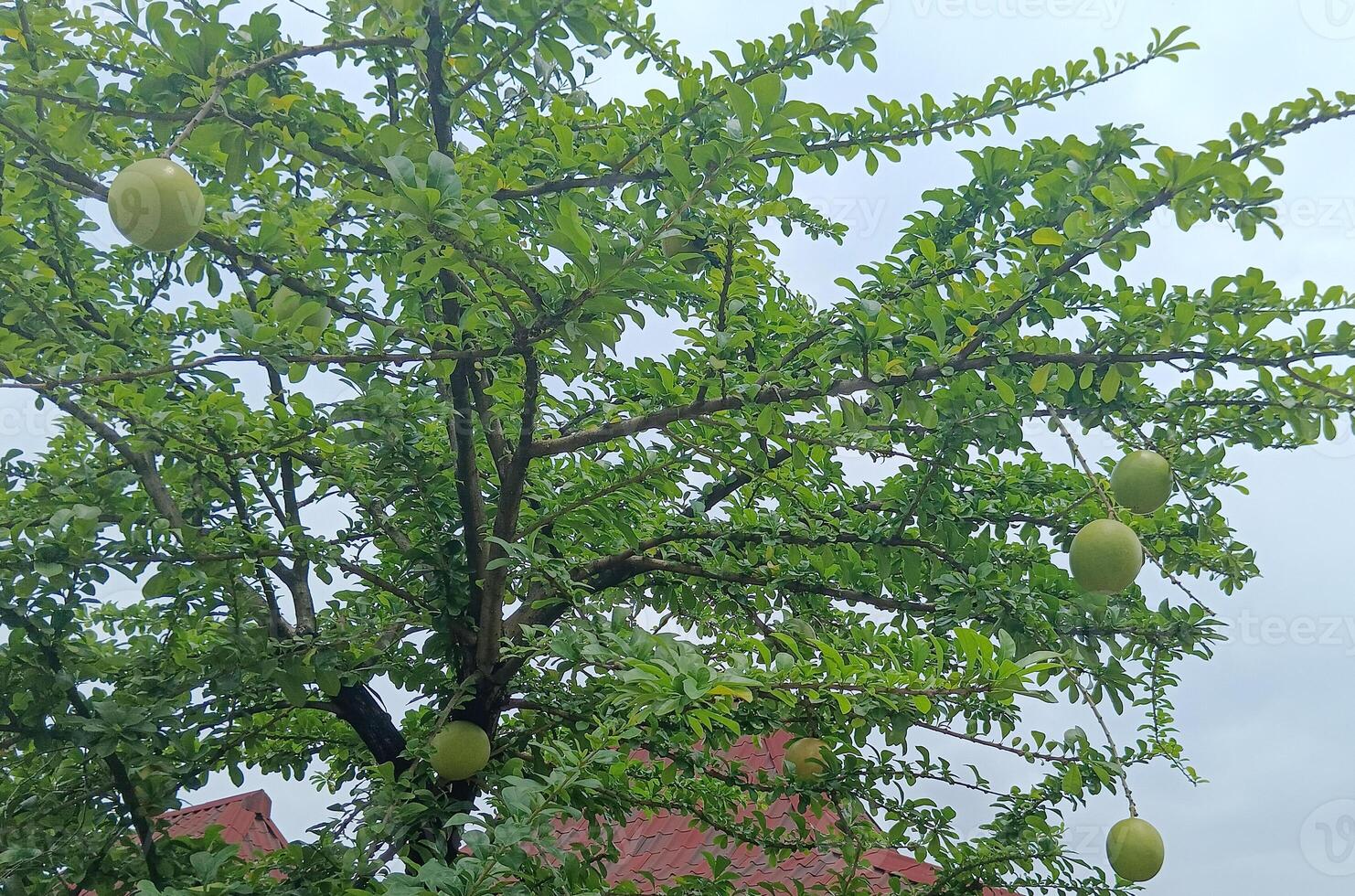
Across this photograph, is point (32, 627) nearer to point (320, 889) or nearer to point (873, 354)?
point (320, 889)

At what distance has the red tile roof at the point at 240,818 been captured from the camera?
5.69 metres

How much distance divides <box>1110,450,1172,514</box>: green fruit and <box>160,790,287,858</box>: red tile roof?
16.4 feet

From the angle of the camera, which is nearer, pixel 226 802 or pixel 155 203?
pixel 155 203

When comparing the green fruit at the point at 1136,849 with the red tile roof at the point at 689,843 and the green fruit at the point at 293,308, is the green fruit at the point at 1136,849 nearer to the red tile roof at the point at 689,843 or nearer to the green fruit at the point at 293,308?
Answer: the red tile roof at the point at 689,843

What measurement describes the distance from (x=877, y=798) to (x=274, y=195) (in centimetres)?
260

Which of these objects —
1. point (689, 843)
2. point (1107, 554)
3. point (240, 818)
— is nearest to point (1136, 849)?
point (1107, 554)

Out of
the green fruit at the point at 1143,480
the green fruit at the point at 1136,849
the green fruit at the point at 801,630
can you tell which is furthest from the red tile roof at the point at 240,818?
the green fruit at the point at 1143,480

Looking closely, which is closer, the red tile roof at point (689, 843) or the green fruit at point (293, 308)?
the green fruit at point (293, 308)

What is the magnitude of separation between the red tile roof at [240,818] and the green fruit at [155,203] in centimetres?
443

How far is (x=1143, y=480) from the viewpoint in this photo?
2430 millimetres

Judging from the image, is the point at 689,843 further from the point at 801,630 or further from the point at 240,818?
the point at 801,630

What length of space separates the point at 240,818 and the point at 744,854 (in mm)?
2943

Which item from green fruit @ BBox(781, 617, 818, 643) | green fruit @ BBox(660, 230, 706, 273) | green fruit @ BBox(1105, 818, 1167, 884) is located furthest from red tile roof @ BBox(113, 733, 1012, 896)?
green fruit @ BBox(660, 230, 706, 273)

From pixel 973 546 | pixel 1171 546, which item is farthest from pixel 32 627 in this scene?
pixel 1171 546
